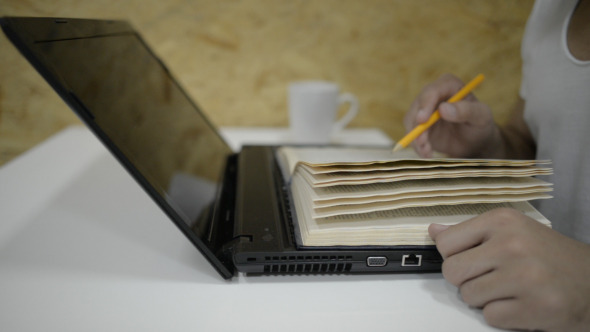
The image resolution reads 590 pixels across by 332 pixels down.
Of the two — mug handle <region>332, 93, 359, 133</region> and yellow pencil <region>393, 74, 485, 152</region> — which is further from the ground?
yellow pencil <region>393, 74, 485, 152</region>

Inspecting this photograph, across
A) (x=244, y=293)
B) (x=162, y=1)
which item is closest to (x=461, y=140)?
(x=244, y=293)

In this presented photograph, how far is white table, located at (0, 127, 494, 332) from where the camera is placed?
0.93 ft

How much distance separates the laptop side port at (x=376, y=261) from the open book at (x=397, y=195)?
0.01 meters

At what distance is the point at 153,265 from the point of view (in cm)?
36

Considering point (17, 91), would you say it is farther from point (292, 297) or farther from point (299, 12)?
point (292, 297)

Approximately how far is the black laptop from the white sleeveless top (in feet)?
0.73

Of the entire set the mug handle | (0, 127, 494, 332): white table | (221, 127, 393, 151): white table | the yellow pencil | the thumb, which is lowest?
(221, 127, 393, 151): white table

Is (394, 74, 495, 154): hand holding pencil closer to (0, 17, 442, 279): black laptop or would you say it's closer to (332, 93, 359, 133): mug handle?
(0, 17, 442, 279): black laptop

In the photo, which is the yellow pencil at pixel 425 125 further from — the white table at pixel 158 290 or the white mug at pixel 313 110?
the white mug at pixel 313 110

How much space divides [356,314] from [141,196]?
14.1 inches

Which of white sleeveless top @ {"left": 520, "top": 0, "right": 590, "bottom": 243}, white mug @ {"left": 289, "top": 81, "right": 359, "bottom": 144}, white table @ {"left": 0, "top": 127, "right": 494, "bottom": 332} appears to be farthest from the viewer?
white mug @ {"left": 289, "top": 81, "right": 359, "bottom": 144}

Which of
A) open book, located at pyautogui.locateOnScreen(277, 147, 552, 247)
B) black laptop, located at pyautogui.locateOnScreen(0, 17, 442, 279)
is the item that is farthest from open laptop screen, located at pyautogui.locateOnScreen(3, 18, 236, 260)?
open book, located at pyautogui.locateOnScreen(277, 147, 552, 247)

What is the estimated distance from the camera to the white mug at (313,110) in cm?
74

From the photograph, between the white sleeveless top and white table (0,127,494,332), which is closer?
white table (0,127,494,332)
